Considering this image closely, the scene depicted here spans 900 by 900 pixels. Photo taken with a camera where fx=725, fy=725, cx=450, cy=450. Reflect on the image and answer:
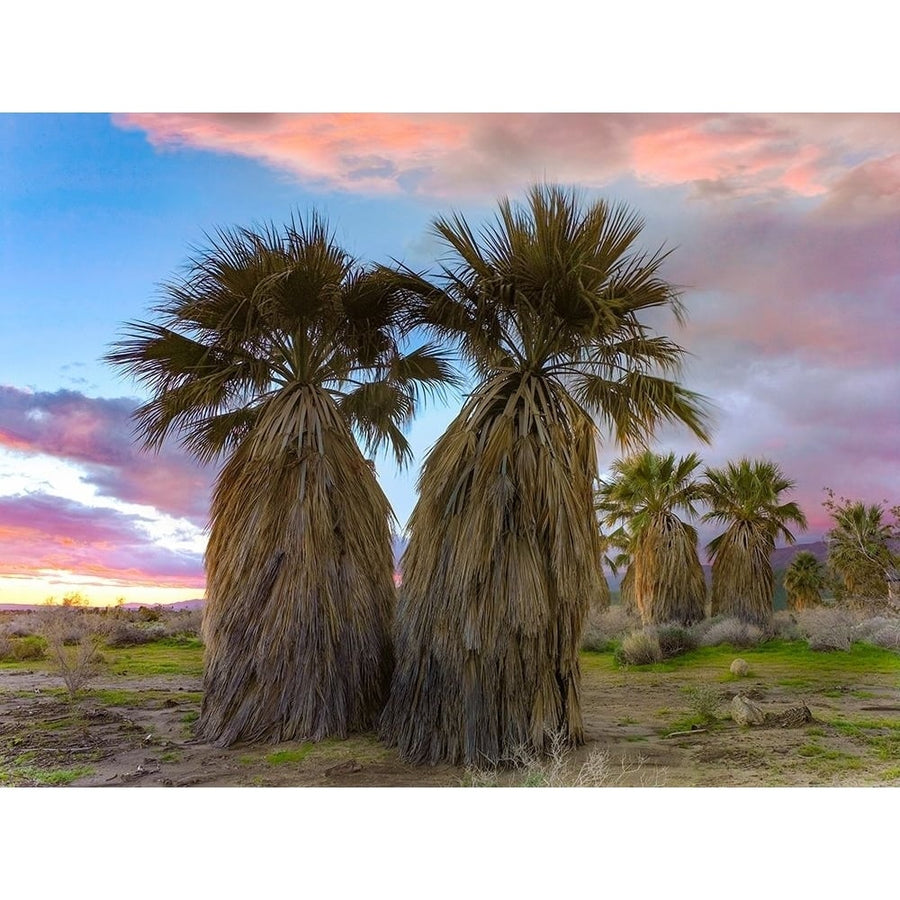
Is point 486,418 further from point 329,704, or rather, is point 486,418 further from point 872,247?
point 872,247

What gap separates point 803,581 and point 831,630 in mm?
13391

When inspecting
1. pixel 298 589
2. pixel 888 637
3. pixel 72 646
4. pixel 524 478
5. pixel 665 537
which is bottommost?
pixel 888 637

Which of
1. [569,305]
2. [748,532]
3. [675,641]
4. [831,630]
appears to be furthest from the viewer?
[748,532]

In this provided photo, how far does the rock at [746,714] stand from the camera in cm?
818

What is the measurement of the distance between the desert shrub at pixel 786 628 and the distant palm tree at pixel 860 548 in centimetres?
193

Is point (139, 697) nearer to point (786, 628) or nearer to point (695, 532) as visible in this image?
point (695, 532)

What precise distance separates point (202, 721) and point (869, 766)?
6642mm

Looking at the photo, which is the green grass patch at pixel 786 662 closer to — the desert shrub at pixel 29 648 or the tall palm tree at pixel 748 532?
the tall palm tree at pixel 748 532

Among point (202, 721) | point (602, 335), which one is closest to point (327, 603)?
point (202, 721)

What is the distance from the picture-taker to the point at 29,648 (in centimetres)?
1044

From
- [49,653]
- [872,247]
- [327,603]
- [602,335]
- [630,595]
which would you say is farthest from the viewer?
[630,595]

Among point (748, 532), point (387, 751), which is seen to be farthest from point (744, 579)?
point (387, 751)

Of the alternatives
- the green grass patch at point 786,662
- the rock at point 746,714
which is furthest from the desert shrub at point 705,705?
the green grass patch at point 786,662
